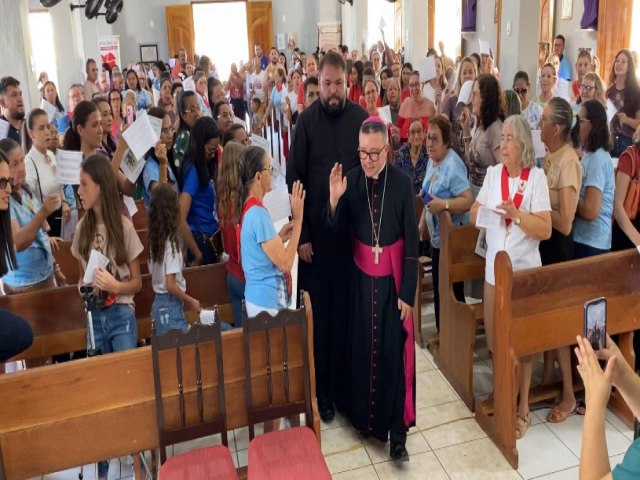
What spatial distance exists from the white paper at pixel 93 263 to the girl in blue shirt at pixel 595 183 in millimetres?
2598

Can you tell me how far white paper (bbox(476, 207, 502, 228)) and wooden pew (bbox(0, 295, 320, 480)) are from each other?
1.23 m

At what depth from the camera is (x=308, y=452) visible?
2422 mm

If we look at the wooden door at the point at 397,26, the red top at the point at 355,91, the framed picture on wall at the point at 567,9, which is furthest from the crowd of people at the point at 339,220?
the wooden door at the point at 397,26

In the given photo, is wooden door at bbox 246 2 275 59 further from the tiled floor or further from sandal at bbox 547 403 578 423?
sandal at bbox 547 403 578 423

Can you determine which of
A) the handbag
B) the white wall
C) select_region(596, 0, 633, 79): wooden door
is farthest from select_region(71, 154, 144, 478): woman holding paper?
select_region(596, 0, 633, 79): wooden door

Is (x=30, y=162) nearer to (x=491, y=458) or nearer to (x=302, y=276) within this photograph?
(x=302, y=276)

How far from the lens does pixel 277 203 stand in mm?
3135

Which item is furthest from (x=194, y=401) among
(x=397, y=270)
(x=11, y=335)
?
(x=397, y=270)

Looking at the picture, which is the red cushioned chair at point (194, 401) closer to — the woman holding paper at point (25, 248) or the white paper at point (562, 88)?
the woman holding paper at point (25, 248)

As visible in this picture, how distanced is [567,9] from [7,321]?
34.4 feet

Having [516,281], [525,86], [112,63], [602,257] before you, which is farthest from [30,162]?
[112,63]

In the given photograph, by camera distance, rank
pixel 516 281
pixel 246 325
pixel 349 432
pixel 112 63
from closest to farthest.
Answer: pixel 246 325 → pixel 516 281 → pixel 349 432 → pixel 112 63

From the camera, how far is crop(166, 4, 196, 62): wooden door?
19.0 meters

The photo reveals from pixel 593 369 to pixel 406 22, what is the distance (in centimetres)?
1011
